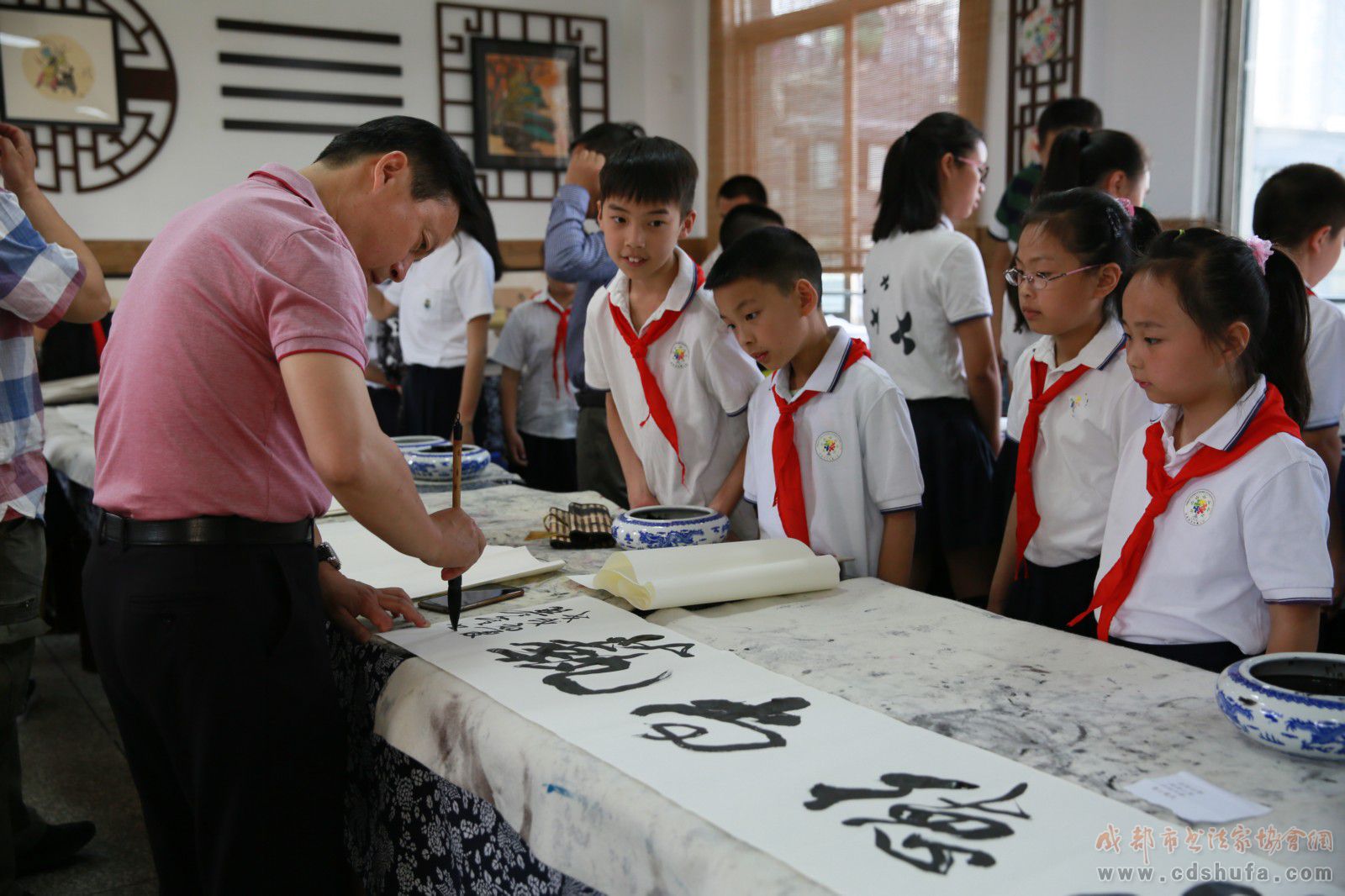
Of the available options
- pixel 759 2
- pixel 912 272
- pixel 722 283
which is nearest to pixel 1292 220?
pixel 912 272

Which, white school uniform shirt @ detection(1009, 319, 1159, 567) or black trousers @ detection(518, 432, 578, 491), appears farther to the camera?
black trousers @ detection(518, 432, 578, 491)

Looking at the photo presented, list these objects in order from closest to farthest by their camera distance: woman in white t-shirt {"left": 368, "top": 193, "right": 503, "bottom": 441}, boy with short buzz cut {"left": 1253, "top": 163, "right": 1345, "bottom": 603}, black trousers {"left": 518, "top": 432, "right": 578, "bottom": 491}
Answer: boy with short buzz cut {"left": 1253, "top": 163, "right": 1345, "bottom": 603} → woman in white t-shirt {"left": 368, "top": 193, "right": 503, "bottom": 441} → black trousers {"left": 518, "top": 432, "right": 578, "bottom": 491}

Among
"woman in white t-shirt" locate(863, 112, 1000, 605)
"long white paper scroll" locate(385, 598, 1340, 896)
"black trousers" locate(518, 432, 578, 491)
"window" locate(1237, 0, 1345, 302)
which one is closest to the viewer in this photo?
"long white paper scroll" locate(385, 598, 1340, 896)

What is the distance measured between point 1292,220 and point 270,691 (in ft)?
6.83

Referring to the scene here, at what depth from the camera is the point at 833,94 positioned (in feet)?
18.9

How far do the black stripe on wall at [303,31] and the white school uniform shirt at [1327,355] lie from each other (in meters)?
5.19

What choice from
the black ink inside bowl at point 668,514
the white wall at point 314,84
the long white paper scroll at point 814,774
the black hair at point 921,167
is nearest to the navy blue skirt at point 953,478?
the black hair at point 921,167

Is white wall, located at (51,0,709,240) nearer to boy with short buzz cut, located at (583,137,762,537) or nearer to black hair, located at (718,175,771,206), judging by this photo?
black hair, located at (718,175,771,206)

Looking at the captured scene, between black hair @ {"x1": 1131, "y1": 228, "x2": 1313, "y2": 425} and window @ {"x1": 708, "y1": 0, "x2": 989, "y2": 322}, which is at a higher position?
window @ {"x1": 708, "y1": 0, "x2": 989, "y2": 322}

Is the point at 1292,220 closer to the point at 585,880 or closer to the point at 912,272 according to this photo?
the point at 912,272

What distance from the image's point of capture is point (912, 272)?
254 centimetres

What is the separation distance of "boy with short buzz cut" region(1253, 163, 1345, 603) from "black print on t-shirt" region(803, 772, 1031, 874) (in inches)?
57.6

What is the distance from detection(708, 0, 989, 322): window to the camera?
5145 mm

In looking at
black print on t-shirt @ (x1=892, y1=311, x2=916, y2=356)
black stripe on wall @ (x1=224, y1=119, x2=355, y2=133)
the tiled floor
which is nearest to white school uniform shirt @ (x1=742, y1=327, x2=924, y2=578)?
black print on t-shirt @ (x1=892, y1=311, x2=916, y2=356)
